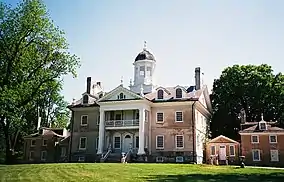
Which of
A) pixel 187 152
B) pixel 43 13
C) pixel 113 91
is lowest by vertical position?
pixel 187 152

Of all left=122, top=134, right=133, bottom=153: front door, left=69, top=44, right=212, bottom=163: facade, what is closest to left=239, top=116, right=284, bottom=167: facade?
left=69, top=44, right=212, bottom=163: facade

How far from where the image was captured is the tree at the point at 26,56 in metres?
30.2

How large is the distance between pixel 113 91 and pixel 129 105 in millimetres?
2468

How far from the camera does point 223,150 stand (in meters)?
38.8

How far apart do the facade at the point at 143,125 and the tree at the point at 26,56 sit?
320 inches

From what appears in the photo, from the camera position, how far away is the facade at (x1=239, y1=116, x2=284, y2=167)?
37.2 m

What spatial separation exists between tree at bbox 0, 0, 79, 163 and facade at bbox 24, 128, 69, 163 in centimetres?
1492

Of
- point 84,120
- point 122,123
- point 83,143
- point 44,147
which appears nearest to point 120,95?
point 122,123

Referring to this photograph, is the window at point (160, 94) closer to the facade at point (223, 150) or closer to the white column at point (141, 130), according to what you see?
the white column at point (141, 130)

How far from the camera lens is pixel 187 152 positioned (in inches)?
1400

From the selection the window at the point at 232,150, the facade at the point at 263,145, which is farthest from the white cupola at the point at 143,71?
the facade at the point at 263,145

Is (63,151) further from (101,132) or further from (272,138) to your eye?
(272,138)

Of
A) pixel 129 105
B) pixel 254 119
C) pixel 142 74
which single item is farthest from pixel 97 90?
pixel 254 119

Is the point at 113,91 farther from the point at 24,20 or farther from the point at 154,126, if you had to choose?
the point at 24,20
